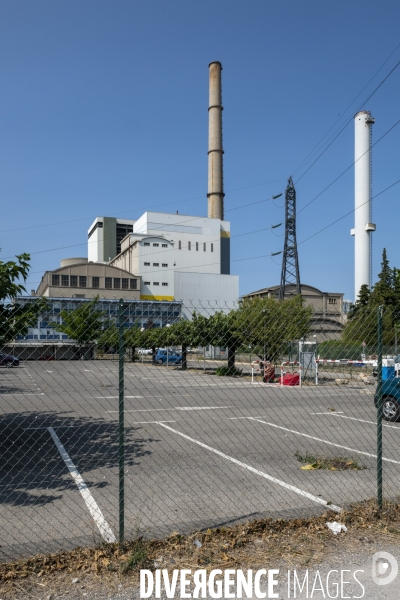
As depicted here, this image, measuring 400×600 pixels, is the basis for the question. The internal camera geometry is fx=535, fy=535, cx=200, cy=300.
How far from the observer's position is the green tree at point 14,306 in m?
7.96

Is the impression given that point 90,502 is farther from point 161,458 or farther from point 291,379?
point 291,379

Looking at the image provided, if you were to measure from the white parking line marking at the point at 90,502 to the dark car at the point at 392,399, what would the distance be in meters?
7.84

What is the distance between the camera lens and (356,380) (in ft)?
91.8

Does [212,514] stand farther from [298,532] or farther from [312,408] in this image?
[312,408]

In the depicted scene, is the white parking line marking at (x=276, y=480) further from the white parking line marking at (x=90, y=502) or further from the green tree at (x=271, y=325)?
the green tree at (x=271, y=325)

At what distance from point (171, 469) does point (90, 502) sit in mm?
1838

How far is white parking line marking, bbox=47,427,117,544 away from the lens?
5.18 meters

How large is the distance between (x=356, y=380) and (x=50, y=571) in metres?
25.6

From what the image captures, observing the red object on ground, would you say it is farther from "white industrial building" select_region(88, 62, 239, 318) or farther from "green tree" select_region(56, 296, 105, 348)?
"white industrial building" select_region(88, 62, 239, 318)

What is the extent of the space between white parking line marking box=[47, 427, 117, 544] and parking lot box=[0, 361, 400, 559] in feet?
0.04

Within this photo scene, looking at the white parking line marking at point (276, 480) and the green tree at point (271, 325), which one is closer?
the white parking line marking at point (276, 480)

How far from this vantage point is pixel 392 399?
13094mm

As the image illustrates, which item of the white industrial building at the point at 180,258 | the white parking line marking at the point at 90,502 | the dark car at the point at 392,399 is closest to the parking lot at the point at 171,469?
the white parking line marking at the point at 90,502

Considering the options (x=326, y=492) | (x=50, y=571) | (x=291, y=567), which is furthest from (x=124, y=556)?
(x=326, y=492)
